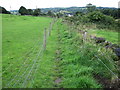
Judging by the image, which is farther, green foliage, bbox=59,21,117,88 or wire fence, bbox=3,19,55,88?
wire fence, bbox=3,19,55,88

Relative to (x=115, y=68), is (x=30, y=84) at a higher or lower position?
lower

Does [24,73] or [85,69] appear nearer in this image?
[85,69]

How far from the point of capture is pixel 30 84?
22.1 ft

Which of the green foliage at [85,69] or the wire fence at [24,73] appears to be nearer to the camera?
the green foliage at [85,69]

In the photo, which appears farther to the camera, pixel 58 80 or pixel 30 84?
pixel 58 80

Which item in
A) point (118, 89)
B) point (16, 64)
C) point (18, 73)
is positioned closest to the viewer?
point (118, 89)

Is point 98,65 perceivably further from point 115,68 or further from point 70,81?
point 70,81

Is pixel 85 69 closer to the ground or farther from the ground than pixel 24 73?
farther from the ground

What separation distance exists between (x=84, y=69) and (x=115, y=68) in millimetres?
1394

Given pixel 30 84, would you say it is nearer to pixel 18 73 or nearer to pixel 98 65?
pixel 18 73

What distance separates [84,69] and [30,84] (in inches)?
100

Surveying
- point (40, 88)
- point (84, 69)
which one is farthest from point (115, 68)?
point (40, 88)

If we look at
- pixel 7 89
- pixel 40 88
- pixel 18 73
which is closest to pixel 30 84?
pixel 40 88

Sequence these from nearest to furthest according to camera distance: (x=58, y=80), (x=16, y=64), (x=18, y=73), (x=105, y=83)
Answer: (x=105, y=83)
(x=58, y=80)
(x=18, y=73)
(x=16, y=64)
